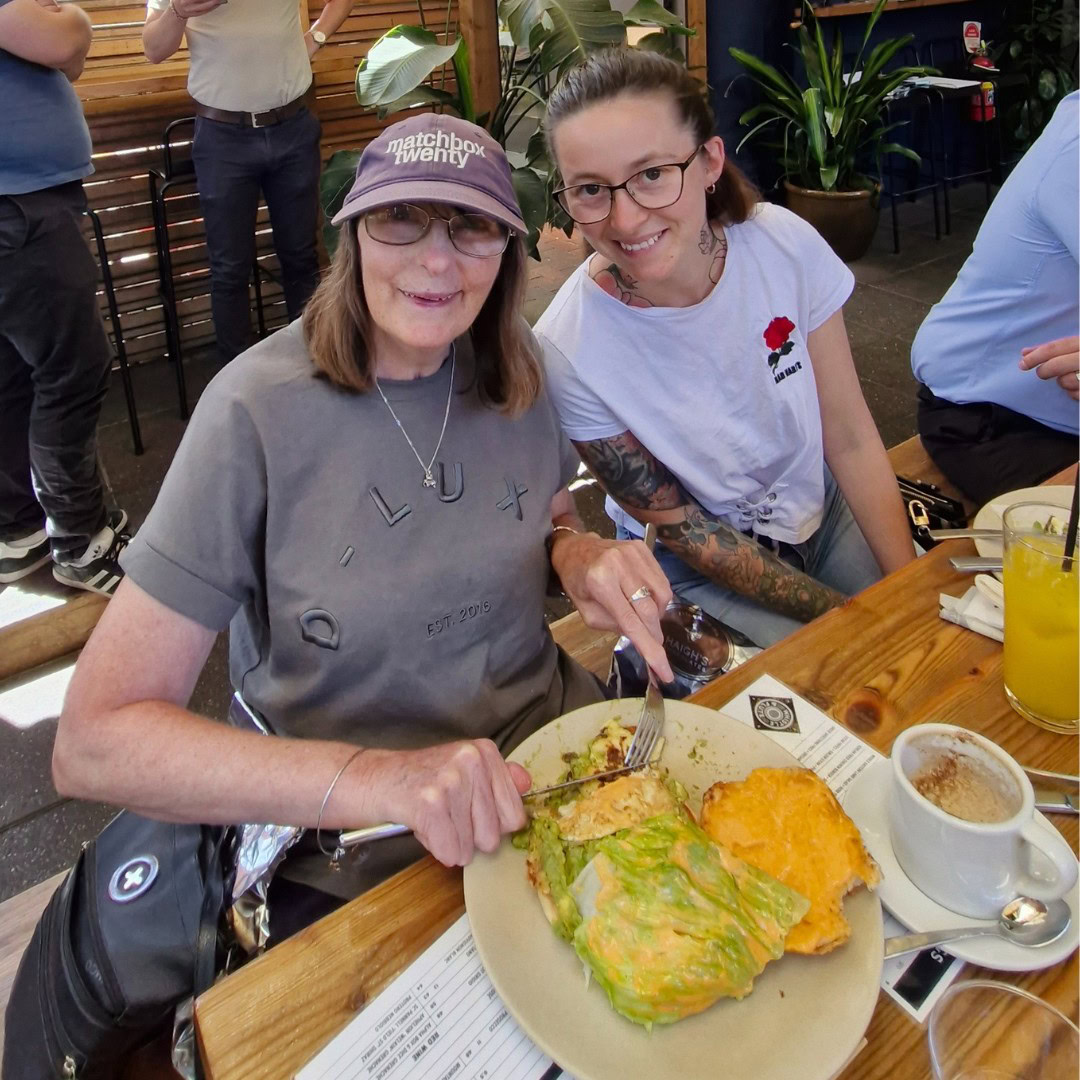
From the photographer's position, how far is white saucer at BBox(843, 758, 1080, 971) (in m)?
0.75

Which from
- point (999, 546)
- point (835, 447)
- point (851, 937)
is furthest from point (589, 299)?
point (851, 937)

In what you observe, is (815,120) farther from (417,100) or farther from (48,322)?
(48,322)

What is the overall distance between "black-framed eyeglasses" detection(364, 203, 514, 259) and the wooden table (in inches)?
25.2

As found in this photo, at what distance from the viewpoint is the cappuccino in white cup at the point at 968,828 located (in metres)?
0.75

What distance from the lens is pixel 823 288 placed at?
1.68m

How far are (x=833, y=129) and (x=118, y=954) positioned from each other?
17.6 feet

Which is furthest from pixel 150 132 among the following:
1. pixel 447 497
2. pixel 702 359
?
pixel 447 497

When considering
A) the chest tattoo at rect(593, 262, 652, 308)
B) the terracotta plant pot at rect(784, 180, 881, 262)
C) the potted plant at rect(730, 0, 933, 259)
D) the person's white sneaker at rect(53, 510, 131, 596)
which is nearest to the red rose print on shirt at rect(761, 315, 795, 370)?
the chest tattoo at rect(593, 262, 652, 308)

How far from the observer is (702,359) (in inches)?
63.6

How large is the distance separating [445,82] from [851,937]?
4182mm

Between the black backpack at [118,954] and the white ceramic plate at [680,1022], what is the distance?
40cm

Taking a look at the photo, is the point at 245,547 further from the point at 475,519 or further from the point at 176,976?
the point at 176,976

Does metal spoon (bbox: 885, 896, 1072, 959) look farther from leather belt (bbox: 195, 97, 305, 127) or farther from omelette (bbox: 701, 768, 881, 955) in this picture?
leather belt (bbox: 195, 97, 305, 127)

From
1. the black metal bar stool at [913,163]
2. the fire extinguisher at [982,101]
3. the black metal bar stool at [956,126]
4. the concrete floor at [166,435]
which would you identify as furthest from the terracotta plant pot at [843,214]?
the fire extinguisher at [982,101]
